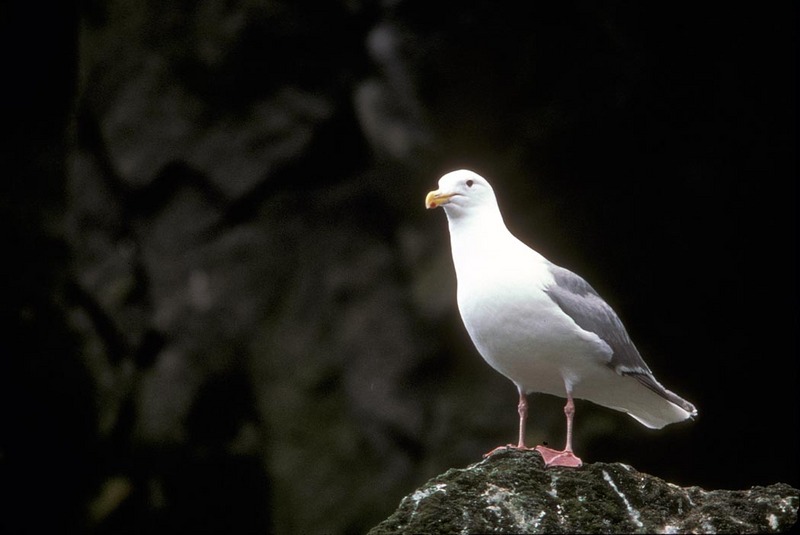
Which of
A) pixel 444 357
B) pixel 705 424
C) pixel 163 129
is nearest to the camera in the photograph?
pixel 705 424

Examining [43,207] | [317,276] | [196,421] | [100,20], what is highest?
[100,20]

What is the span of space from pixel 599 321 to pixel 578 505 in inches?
34.3

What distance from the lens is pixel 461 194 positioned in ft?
13.2

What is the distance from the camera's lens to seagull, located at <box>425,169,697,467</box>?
3674 millimetres

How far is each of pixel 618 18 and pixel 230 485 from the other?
3896 millimetres

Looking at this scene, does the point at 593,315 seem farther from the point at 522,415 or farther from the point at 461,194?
Result: the point at 461,194

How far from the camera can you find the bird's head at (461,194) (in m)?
3.99

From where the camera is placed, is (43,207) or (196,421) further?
(43,207)

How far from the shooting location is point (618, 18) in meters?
6.36

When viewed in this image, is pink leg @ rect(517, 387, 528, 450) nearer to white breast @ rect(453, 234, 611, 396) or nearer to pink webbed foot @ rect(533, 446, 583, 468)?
white breast @ rect(453, 234, 611, 396)

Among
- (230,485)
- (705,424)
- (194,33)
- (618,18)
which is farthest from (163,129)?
(705,424)

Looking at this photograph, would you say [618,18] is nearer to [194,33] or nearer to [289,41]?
[289,41]

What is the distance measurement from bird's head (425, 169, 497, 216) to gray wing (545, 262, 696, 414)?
1.28ft

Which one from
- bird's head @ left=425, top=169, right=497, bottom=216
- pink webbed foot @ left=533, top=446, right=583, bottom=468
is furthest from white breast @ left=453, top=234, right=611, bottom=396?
pink webbed foot @ left=533, top=446, right=583, bottom=468
